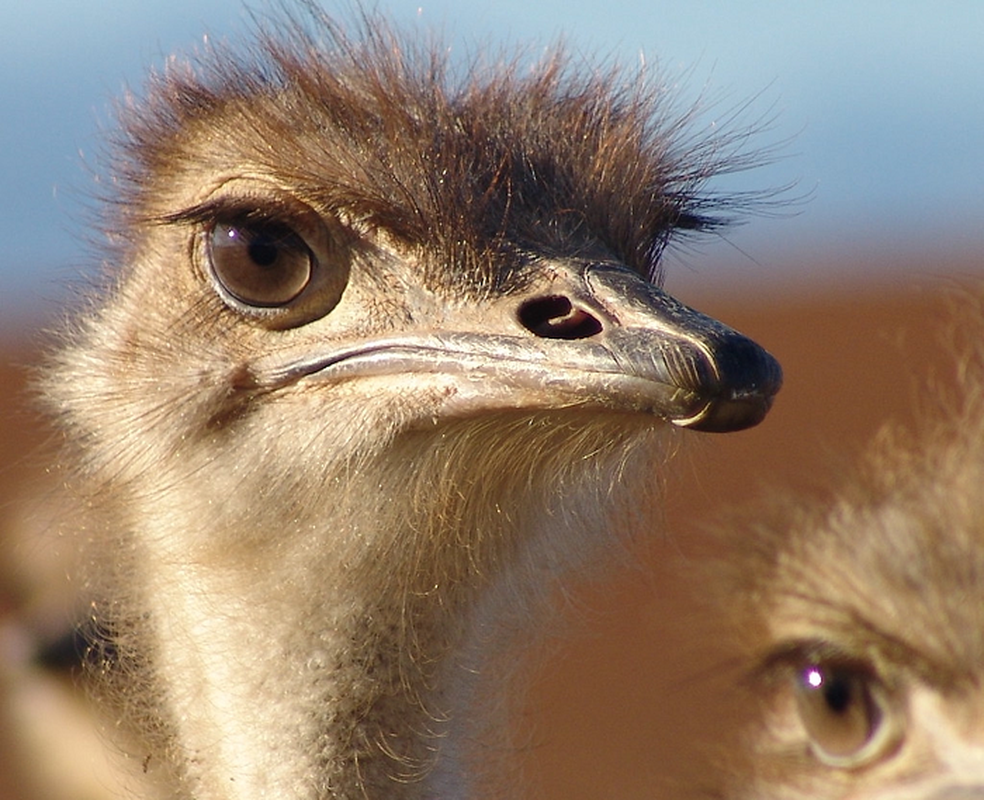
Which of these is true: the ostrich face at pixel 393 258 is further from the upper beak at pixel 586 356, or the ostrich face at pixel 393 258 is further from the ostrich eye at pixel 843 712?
the ostrich eye at pixel 843 712

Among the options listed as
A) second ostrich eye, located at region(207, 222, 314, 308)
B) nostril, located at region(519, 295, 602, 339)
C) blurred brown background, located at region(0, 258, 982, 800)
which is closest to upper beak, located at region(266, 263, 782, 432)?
nostril, located at region(519, 295, 602, 339)

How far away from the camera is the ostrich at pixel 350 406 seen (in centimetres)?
239

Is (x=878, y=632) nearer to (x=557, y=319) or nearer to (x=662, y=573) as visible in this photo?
(x=557, y=319)

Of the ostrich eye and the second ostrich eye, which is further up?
the second ostrich eye

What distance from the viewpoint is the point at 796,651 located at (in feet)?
11.4

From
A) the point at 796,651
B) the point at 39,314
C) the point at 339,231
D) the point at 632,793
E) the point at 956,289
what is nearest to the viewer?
the point at 339,231

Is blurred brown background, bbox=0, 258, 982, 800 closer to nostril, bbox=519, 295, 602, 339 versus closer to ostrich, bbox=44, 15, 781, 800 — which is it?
ostrich, bbox=44, 15, 781, 800

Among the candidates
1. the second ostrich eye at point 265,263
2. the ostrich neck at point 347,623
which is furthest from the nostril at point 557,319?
the second ostrich eye at point 265,263

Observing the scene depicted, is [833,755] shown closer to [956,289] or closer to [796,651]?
[796,651]

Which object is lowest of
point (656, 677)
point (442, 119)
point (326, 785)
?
point (326, 785)

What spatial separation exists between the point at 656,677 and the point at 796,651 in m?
3.46

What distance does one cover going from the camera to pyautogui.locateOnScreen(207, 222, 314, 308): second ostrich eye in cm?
248

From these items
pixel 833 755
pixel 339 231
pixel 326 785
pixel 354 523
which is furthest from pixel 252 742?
pixel 833 755

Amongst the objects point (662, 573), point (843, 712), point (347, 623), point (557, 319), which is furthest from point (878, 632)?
point (662, 573)
